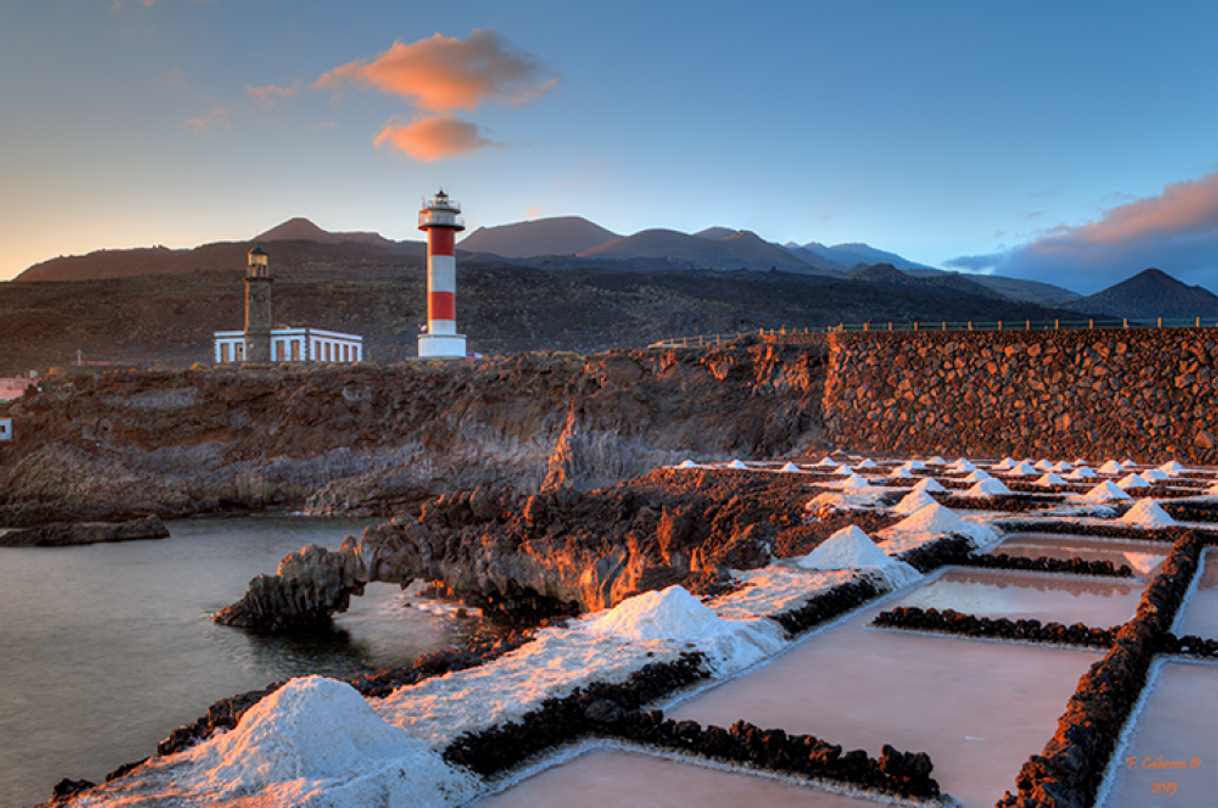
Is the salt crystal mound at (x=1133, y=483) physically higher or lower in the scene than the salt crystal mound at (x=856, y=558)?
lower

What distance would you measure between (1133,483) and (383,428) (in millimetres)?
29322

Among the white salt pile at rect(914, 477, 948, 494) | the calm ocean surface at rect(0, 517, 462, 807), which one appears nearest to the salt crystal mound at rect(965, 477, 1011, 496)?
the white salt pile at rect(914, 477, 948, 494)

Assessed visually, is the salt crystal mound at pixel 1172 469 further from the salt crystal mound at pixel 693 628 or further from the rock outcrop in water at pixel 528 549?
the salt crystal mound at pixel 693 628

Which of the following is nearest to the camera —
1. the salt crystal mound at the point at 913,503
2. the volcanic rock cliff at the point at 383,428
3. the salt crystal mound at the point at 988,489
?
the salt crystal mound at the point at 913,503

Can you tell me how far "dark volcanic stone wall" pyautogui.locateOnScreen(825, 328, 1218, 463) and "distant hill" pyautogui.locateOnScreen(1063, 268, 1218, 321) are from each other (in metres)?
77.0

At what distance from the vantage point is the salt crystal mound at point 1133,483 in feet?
57.7

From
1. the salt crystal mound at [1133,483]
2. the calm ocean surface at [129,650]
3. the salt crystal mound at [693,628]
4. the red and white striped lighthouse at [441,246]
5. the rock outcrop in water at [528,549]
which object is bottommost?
the calm ocean surface at [129,650]

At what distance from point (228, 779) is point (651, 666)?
2.96 meters

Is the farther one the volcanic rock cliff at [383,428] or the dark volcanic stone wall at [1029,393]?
the volcanic rock cliff at [383,428]

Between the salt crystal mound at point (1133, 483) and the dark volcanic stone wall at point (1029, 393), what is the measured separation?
8.02 m

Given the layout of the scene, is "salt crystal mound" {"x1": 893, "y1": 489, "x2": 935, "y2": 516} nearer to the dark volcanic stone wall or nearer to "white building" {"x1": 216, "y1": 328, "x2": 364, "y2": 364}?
the dark volcanic stone wall

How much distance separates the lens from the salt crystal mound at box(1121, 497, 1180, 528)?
43.8 ft

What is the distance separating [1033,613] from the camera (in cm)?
865

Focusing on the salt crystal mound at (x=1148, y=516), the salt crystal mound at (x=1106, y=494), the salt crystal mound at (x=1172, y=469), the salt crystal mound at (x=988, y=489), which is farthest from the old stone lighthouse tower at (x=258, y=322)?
the salt crystal mound at (x=1148, y=516)
